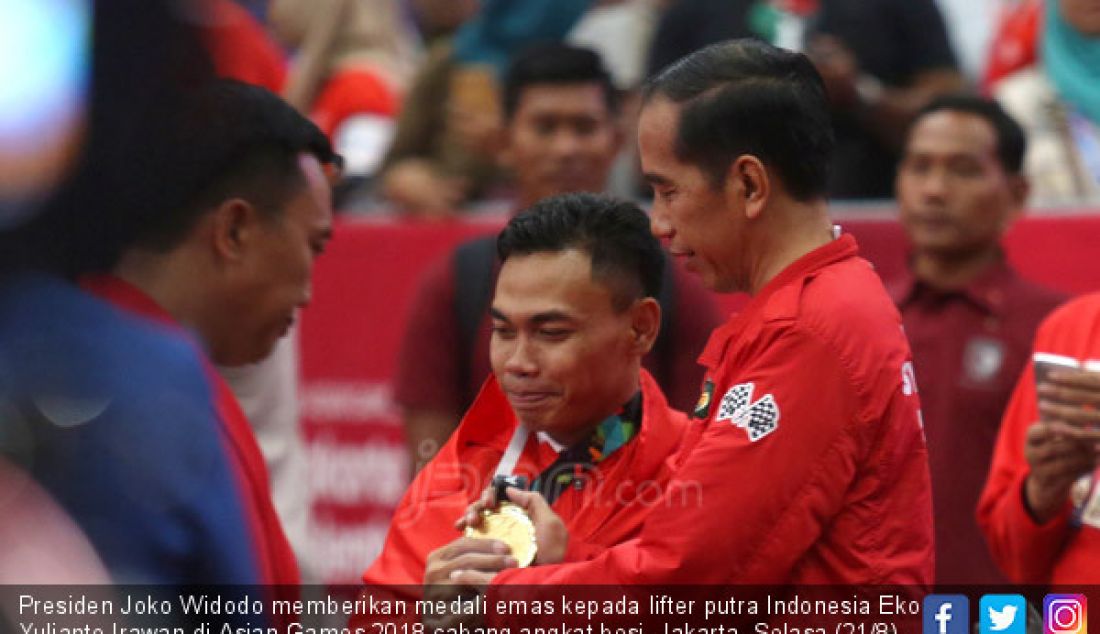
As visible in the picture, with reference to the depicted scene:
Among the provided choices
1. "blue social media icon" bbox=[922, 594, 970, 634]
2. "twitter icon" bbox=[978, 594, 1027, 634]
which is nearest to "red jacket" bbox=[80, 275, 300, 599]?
"blue social media icon" bbox=[922, 594, 970, 634]

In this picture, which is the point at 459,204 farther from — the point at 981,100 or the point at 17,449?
the point at 17,449

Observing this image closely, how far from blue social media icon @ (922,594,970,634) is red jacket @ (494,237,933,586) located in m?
0.10

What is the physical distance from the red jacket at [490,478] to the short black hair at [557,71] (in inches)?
73.7

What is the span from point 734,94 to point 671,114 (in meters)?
0.10

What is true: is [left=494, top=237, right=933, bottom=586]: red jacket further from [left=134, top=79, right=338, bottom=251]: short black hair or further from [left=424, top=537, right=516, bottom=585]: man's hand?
[left=134, top=79, right=338, bottom=251]: short black hair

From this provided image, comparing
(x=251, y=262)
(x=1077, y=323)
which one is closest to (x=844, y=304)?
(x=251, y=262)

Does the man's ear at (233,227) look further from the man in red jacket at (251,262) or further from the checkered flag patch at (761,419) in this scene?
the checkered flag patch at (761,419)

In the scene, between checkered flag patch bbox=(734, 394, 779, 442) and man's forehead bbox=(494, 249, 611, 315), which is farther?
man's forehead bbox=(494, 249, 611, 315)

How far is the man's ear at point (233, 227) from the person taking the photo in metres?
2.63

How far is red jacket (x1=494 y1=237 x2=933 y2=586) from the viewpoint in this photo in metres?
2.33

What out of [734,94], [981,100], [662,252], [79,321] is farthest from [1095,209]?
[79,321]

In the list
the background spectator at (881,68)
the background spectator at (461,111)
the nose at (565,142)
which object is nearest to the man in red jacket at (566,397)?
the nose at (565,142)

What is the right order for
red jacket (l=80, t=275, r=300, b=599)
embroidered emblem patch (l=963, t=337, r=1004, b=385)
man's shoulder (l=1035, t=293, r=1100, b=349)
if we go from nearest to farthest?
red jacket (l=80, t=275, r=300, b=599), man's shoulder (l=1035, t=293, r=1100, b=349), embroidered emblem patch (l=963, t=337, r=1004, b=385)

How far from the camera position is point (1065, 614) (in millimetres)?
3105
